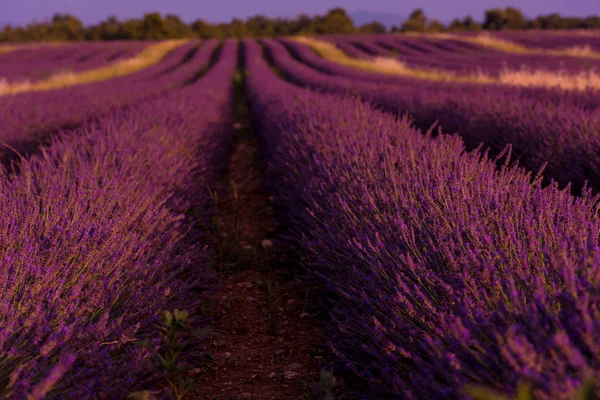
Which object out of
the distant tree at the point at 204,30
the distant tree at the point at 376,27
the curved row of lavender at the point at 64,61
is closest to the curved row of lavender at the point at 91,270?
the curved row of lavender at the point at 64,61

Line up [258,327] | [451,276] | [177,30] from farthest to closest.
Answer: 1. [177,30]
2. [258,327]
3. [451,276]

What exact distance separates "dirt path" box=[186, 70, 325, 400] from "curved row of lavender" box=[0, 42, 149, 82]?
58.7ft

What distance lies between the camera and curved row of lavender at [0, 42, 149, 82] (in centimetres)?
2148

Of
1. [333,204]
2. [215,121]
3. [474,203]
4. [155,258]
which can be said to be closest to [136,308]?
[155,258]

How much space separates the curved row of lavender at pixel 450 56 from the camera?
17.0 meters

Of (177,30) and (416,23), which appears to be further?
(416,23)

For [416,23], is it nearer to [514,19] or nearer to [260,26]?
[514,19]

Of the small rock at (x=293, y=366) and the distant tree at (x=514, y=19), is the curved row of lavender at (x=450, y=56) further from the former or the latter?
the distant tree at (x=514, y=19)

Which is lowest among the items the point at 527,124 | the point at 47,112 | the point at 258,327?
the point at 258,327

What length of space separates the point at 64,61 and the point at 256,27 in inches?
1596

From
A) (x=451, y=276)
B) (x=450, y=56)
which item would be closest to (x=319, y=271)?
(x=451, y=276)

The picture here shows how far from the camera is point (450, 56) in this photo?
2356 cm

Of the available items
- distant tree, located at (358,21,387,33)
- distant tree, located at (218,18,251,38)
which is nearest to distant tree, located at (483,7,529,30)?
distant tree, located at (358,21,387,33)

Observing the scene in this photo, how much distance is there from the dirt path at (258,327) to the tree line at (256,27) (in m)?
52.4
